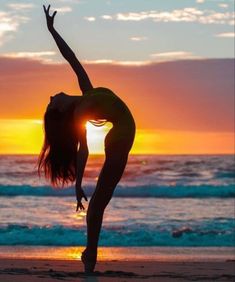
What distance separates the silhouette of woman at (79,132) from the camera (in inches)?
254


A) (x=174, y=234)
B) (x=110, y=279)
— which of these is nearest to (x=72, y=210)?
(x=174, y=234)

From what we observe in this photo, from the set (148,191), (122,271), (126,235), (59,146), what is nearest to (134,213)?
(126,235)

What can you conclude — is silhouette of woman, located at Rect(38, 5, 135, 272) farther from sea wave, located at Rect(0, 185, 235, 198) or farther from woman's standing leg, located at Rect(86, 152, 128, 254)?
sea wave, located at Rect(0, 185, 235, 198)

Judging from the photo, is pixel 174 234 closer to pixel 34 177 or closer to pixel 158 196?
pixel 158 196

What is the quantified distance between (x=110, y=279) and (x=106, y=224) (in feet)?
38.8

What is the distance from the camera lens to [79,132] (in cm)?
648

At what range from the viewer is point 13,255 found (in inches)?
524

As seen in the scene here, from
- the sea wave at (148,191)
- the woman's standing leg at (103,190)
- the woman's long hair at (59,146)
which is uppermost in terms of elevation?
the woman's long hair at (59,146)

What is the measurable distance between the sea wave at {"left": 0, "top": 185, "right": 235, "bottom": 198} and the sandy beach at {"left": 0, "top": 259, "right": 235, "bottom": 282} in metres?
20.0

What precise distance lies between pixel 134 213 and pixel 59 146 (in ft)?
→ 53.9

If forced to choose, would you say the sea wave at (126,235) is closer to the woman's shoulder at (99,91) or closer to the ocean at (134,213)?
the ocean at (134,213)

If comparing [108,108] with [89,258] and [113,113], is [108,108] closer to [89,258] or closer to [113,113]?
[113,113]

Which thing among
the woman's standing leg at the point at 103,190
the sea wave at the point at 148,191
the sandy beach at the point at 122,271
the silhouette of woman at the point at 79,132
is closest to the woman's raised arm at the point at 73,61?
the silhouette of woman at the point at 79,132

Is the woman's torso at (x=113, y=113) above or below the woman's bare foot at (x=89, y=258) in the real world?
above
